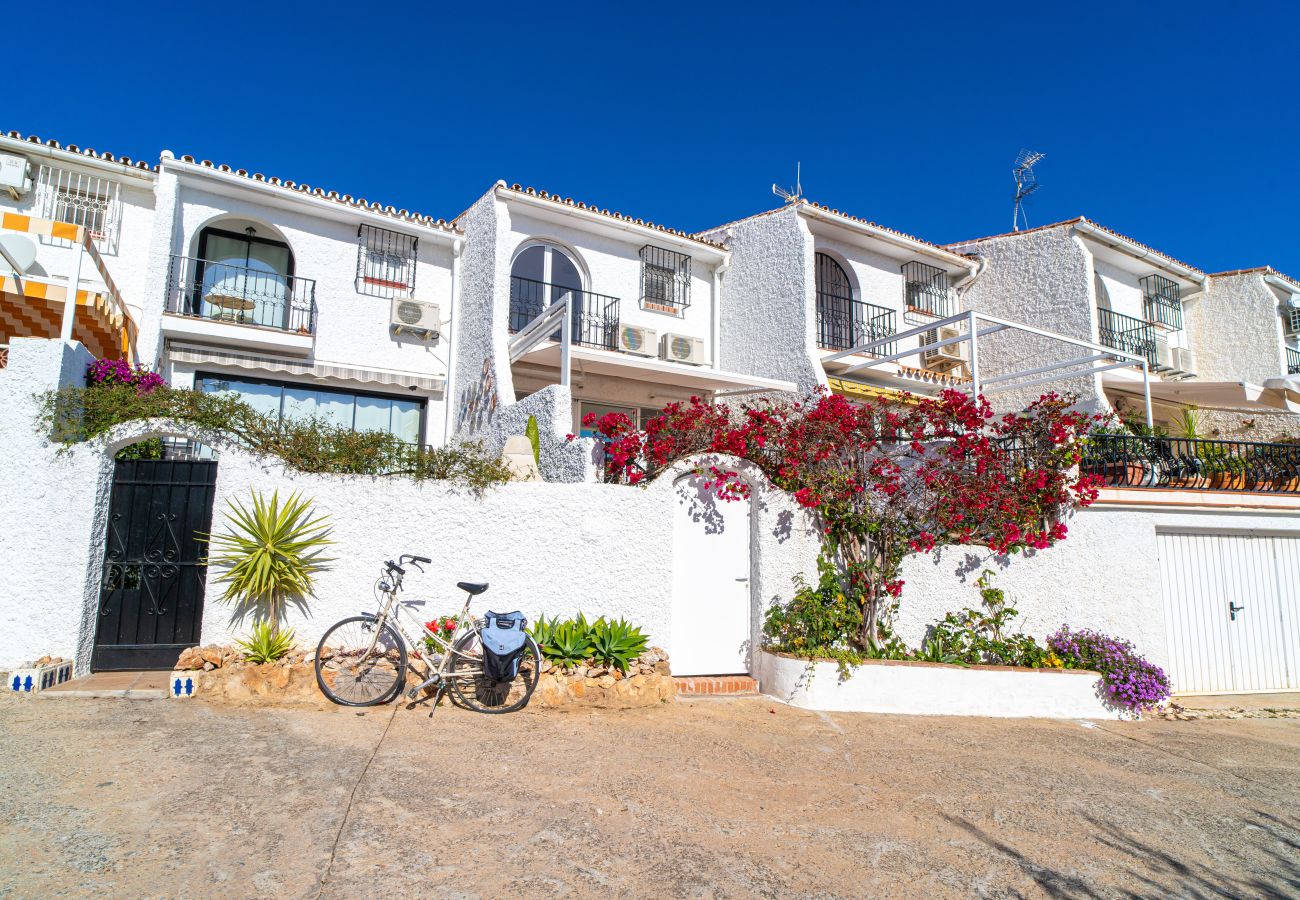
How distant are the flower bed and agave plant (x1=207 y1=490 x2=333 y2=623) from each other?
3.06 metres

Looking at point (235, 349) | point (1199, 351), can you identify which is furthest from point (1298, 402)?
point (235, 349)

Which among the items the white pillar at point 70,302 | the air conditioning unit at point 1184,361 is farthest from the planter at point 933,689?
the air conditioning unit at point 1184,361

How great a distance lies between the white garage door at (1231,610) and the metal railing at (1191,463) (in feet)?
3.21

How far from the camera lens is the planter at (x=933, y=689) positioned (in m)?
9.65

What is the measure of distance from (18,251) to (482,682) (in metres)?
9.99

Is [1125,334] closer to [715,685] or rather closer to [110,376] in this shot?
[715,685]

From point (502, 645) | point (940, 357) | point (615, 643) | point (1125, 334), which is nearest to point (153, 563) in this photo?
point (502, 645)

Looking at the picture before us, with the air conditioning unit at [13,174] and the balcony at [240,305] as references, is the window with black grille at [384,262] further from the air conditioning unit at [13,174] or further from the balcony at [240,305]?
the air conditioning unit at [13,174]

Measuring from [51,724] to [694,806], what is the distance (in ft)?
20.0

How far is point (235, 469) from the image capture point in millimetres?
8812

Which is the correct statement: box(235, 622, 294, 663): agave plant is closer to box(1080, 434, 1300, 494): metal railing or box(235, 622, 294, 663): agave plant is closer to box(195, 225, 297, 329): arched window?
box(195, 225, 297, 329): arched window

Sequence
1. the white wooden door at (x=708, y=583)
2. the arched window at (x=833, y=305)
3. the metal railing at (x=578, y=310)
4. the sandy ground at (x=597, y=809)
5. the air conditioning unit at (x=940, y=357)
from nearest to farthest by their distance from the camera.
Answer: the sandy ground at (x=597, y=809) < the white wooden door at (x=708, y=583) < the metal railing at (x=578, y=310) < the arched window at (x=833, y=305) < the air conditioning unit at (x=940, y=357)

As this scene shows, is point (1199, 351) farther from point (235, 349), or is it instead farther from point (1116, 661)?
point (235, 349)

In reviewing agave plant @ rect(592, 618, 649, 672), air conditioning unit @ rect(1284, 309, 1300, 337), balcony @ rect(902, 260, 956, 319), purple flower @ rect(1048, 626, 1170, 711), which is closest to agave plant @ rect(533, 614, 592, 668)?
agave plant @ rect(592, 618, 649, 672)
